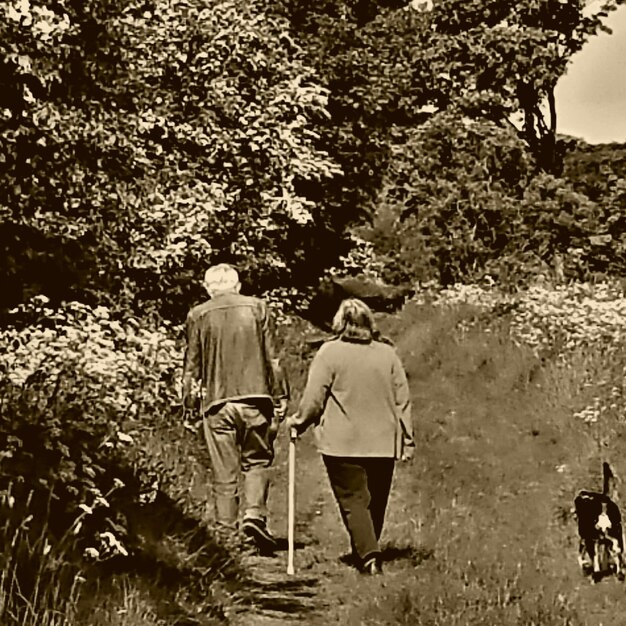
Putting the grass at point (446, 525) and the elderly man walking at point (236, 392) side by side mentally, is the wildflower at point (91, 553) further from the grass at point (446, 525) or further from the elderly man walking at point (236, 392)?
the elderly man walking at point (236, 392)

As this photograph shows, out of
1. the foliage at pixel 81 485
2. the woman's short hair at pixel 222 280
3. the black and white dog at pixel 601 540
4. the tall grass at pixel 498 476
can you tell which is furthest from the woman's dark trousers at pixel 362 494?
the woman's short hair at pixel 222 280

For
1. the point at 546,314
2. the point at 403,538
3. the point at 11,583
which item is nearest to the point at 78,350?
the point at 403,538

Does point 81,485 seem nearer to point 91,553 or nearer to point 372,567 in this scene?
point 91,553

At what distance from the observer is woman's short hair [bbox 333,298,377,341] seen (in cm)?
852

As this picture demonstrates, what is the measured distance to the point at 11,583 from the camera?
554 centimetres

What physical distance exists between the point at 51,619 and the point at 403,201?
85.8 ft

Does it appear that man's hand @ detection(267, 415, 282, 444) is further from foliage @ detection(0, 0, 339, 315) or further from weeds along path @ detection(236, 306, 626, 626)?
foliage @ detection(0, 0, 339, 315)

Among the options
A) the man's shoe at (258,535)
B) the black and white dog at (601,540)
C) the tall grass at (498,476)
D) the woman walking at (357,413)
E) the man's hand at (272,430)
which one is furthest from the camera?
the man's hand at (272,430)

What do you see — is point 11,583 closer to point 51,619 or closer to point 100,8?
point 51,619

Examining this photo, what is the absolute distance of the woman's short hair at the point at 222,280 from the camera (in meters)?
9.22

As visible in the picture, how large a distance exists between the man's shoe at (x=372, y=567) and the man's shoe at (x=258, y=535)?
39.3 inches

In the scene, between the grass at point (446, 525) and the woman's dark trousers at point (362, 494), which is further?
the woman's dark trousers at point (362, 494)

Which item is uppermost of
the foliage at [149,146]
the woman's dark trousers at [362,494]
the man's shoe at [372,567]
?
the foliage at [149,146]

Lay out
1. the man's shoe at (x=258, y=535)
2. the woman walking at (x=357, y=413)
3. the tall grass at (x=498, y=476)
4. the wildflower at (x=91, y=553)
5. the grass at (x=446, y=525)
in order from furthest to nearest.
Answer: the man's shoe at (x=258, y=535), the woman walking at (x=357, y=413), the tall grass at (x=498, y=476), the grass at (x=446, y=525), the wildflower at (x=91, y=553)
